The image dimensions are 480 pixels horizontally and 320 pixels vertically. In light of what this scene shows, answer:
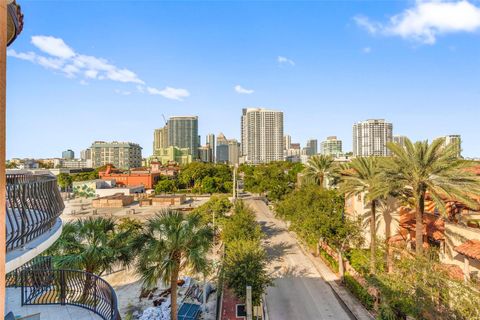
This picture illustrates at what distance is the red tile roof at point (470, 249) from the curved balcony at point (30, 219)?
15.7 metres

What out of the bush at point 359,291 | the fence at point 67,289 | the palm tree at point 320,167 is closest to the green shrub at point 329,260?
the bush at point 359,291

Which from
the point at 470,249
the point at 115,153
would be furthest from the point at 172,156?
the point at 470,249

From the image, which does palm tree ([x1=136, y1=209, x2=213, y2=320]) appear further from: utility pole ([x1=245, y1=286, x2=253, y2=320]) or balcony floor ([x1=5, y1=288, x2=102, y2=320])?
balcony floor ([x1=5, y1=288, x2=102, y2=320])

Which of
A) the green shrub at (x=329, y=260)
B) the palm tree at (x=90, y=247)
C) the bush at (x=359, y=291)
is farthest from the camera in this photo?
the green shrub at (x=329, y=260)

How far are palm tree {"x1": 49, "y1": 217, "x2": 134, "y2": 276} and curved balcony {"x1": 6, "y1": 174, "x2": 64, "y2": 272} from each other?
8.60 meters

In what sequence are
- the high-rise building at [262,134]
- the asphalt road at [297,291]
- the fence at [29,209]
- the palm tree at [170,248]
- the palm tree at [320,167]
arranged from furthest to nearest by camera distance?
the high-rise building at [262,134]
the palm tree at [320,167]
the asphalt road at [297,291]
the palm tree at [170,248]
the fence at [29,209]

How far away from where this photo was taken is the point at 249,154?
185875 mm

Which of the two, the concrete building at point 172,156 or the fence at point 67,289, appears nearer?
the fence at point 67,289

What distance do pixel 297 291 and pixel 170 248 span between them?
33.3 feet

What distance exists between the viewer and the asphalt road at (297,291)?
16.5 metres

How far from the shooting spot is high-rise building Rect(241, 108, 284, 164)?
7052 inches

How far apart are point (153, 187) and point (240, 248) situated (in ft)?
239

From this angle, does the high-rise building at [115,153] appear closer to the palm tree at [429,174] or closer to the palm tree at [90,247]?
the palm tree at [90,247]

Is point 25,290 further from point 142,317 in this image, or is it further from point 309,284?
point 309,284
